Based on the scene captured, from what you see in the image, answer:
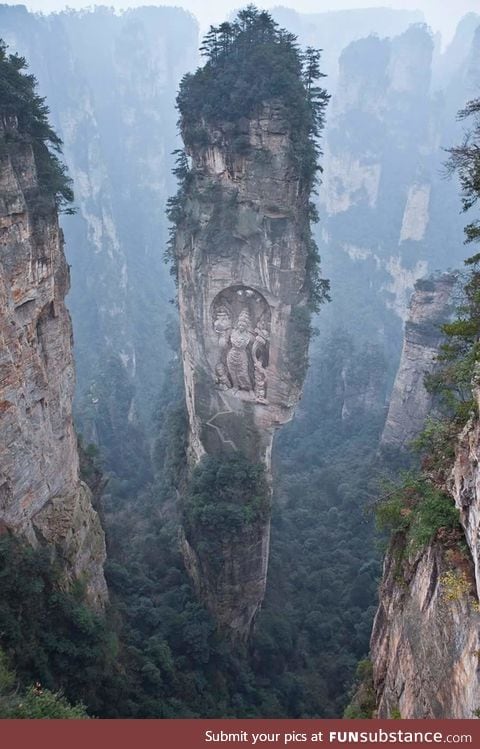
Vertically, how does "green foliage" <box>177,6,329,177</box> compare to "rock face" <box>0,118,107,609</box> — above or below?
above

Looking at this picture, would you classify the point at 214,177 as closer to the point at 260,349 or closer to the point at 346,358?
the point at 260,349

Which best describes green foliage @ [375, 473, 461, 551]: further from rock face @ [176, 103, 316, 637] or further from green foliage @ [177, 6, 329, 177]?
green foliage @ [177, 6, 329, 177]

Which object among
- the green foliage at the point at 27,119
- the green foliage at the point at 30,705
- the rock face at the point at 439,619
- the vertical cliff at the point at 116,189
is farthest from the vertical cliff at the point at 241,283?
the vertical cliff at the point at 116,189

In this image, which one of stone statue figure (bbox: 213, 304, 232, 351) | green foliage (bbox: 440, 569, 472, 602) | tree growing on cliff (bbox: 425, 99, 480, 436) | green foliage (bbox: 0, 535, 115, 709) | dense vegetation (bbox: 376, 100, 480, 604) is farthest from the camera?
stone statue figure (bbox: 213, 304, 232, 351)

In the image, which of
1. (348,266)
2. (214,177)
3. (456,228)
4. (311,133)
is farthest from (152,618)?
(456,228)

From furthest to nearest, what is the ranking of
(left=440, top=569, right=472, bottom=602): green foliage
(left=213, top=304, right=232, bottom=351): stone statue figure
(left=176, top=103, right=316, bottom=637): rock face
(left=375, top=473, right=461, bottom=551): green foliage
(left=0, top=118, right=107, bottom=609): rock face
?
(left=213, top=304, right=232, bottom=351): stone statue figure → (left=176, top=103, right=316, bottom=637): rock face → (left=0, top=118, right=107, bottom=609): rock face → (left=375, top=473, right=461, bottom=551): green foliage → (left=440, top=569, right=472, bottom=602): green foliage

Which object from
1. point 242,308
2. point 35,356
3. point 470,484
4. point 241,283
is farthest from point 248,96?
point 470,484

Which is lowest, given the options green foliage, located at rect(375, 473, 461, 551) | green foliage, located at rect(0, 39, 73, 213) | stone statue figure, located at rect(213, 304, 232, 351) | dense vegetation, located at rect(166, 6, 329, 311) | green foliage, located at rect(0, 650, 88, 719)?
green foliage, located at rect(0, 650, 88, 719)

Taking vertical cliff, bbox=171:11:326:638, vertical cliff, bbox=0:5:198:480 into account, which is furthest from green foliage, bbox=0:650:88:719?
vertical cliff, bbox=0:5:198:480
